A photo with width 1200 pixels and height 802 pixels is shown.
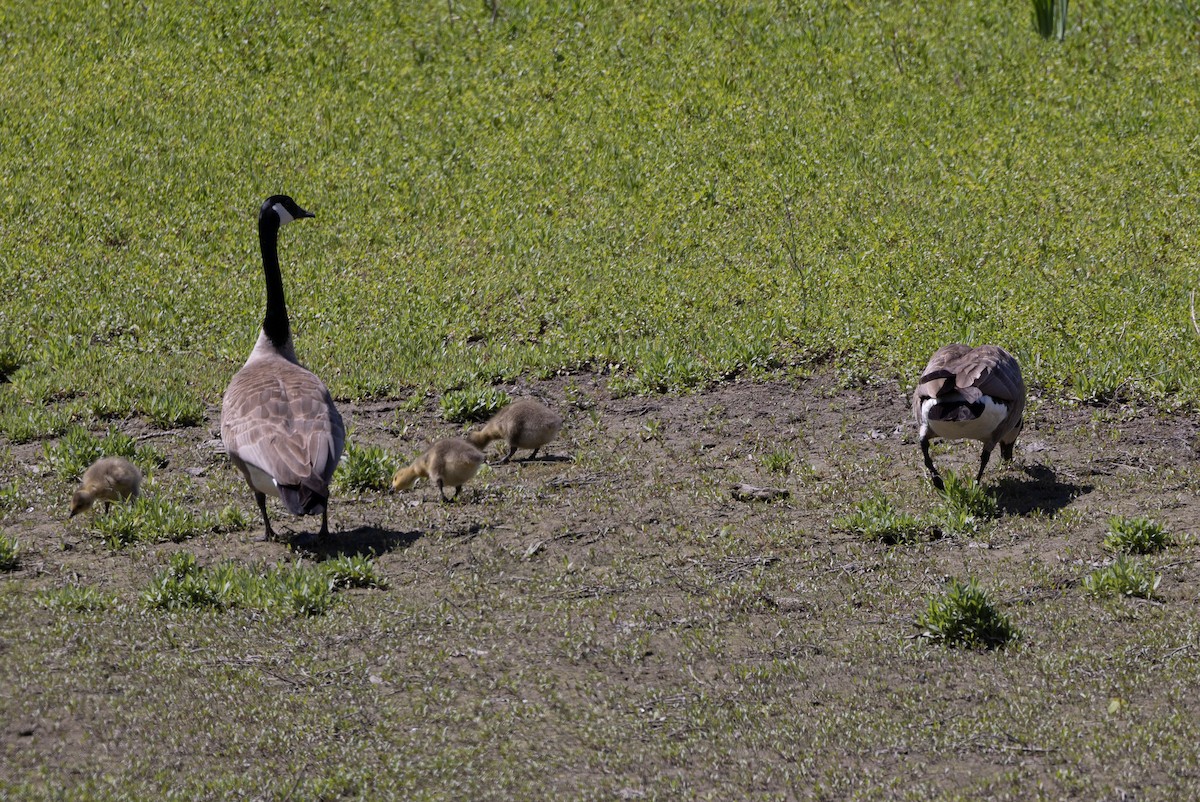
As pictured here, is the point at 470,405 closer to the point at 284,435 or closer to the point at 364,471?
the point at 364,471

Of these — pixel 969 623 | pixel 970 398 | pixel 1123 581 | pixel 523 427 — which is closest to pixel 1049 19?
pixel 970 398

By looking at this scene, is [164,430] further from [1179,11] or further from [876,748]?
[1179,11]

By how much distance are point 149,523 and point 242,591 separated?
4.77ft

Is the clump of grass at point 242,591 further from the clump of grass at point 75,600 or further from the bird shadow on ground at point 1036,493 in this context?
the bird shadow on ground at point 1036,493

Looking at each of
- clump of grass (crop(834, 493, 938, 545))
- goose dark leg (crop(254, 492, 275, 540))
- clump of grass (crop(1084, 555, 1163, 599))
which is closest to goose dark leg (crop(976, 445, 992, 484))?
clump of grass (crop(834, 493, 938, 545))

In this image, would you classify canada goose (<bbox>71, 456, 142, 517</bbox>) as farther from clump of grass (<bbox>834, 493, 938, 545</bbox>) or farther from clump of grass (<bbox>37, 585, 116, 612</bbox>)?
clump of grass (<bbox>834, 493, 938, 545</bbox>)

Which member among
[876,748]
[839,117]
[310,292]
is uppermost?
[839,117]

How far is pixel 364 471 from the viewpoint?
382 inches

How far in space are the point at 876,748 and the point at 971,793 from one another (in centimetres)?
54

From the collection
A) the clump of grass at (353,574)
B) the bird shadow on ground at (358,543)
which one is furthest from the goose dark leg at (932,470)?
the clump of grass at (353,574)

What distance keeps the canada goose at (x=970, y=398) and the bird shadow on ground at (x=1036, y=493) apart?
9.3 inches

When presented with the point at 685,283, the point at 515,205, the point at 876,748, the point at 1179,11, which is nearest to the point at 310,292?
the point at 515,205

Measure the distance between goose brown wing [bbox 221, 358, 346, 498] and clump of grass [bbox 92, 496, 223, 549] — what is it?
0.58m

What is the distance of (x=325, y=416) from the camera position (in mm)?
8625
